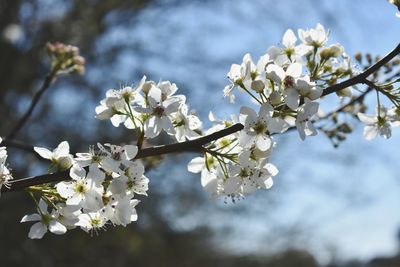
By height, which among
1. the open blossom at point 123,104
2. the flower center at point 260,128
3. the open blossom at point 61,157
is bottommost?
the open blossom at point 61,157

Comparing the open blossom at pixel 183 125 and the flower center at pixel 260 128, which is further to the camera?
the open blossom at pixel 183 125

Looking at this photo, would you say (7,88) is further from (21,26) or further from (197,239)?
(197,239)

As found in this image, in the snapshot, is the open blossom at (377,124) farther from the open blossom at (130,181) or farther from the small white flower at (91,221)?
the small white flower at (91,221)

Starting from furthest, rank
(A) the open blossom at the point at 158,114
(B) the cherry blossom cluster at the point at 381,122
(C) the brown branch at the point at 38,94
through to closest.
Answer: (C) the brown branch at the point at 38,94 → (B) the cherry blossom cluster at the point at 381,122 → (A) the open blossom at the point at 158,114

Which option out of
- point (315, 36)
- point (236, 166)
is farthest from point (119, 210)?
point (315, 36)

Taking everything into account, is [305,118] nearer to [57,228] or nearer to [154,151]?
[154,151]

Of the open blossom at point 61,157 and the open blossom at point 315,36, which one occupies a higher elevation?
the open blossom at point 315,36

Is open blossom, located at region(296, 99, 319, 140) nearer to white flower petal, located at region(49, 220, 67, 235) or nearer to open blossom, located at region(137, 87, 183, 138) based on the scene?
open blossom, located at region(137, 87, 183, 138)

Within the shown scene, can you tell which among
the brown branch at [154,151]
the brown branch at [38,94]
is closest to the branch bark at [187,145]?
the brown branch at [154,151]

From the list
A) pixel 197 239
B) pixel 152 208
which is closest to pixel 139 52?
pixel 152 208
